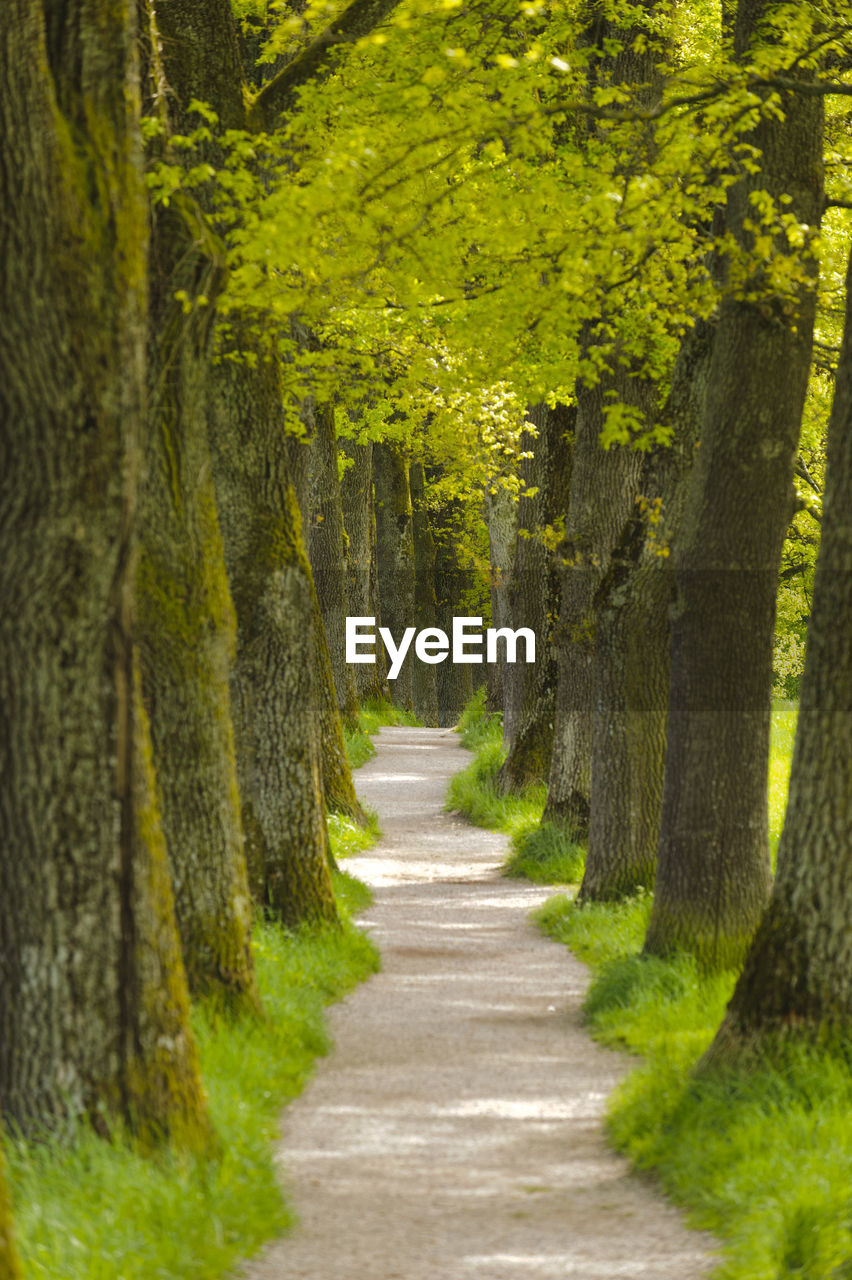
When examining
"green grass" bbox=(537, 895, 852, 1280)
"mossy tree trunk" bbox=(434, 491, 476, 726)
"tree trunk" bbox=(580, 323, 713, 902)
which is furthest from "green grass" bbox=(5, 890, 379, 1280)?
"mossy tree trunk" bbox=(434, 491, 476, 726)

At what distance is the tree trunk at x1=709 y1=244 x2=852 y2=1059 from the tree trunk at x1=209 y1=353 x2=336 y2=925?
16.2ft

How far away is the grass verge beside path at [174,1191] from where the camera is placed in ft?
15.8

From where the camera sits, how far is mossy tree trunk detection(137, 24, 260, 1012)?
7898 millimetres

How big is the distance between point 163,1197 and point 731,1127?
Answer: 2.36 metres

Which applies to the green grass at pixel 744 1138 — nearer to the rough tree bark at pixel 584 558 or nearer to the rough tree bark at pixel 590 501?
the rough tree bark at pixel 590 501

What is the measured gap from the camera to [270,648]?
11.2 metres

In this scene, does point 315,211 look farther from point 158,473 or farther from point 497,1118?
point 497,1118

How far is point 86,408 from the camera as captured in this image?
5508 millimetres

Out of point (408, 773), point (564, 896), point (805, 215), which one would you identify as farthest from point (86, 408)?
point (408, 773)

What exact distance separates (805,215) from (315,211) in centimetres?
301

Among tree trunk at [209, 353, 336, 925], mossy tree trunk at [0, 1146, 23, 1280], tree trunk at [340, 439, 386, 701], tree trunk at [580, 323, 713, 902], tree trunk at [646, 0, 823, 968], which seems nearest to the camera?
mossy tree trunk at [0, 1146, 23, 1280]

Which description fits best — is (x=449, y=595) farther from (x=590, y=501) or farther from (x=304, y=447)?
(x=590, y=501)

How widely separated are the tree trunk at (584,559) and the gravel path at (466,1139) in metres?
3.15

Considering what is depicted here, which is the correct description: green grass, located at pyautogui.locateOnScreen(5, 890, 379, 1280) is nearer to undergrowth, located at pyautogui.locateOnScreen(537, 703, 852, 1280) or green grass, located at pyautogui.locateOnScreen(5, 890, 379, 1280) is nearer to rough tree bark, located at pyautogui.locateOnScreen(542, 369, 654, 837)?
undergrowth, located at pyautogui.locateOnScreen(537, 703, 852, 1280)
